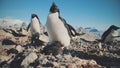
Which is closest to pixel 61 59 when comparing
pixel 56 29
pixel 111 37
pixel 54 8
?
pixel 56 29

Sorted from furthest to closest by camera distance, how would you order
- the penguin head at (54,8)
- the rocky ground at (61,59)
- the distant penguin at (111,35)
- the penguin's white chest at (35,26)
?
the distant penguin at (111,35) → the penguin's white chest at (35,26) → the penguin head at (54,8) → the rocky ground at (61,59)

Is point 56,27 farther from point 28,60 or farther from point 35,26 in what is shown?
point 35,26

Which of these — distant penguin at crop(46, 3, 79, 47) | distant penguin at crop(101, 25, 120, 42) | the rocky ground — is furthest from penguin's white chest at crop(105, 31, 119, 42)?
distant penguin at crop(46, 3, 79, 47)

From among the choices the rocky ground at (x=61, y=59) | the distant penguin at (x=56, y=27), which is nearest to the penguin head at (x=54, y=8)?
the distant penguin at (x=56, y=27)

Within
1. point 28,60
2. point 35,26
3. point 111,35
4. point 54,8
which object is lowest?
point 28,60

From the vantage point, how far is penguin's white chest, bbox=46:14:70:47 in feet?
24.5

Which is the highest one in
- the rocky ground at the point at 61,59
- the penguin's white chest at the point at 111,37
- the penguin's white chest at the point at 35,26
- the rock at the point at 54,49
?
the penguin's white chest at the point at 35,26

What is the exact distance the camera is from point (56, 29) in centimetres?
755

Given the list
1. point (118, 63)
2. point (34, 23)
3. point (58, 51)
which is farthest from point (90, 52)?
point (34, 23)

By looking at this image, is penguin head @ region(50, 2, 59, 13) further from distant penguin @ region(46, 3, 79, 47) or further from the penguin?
the penguin

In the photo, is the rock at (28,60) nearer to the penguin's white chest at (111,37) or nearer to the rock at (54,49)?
the rock at (54,49)

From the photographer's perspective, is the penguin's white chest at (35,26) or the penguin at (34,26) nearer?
the penguin at (34,26)

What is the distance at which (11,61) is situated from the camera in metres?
7.30

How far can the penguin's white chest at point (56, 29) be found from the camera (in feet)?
24.5
